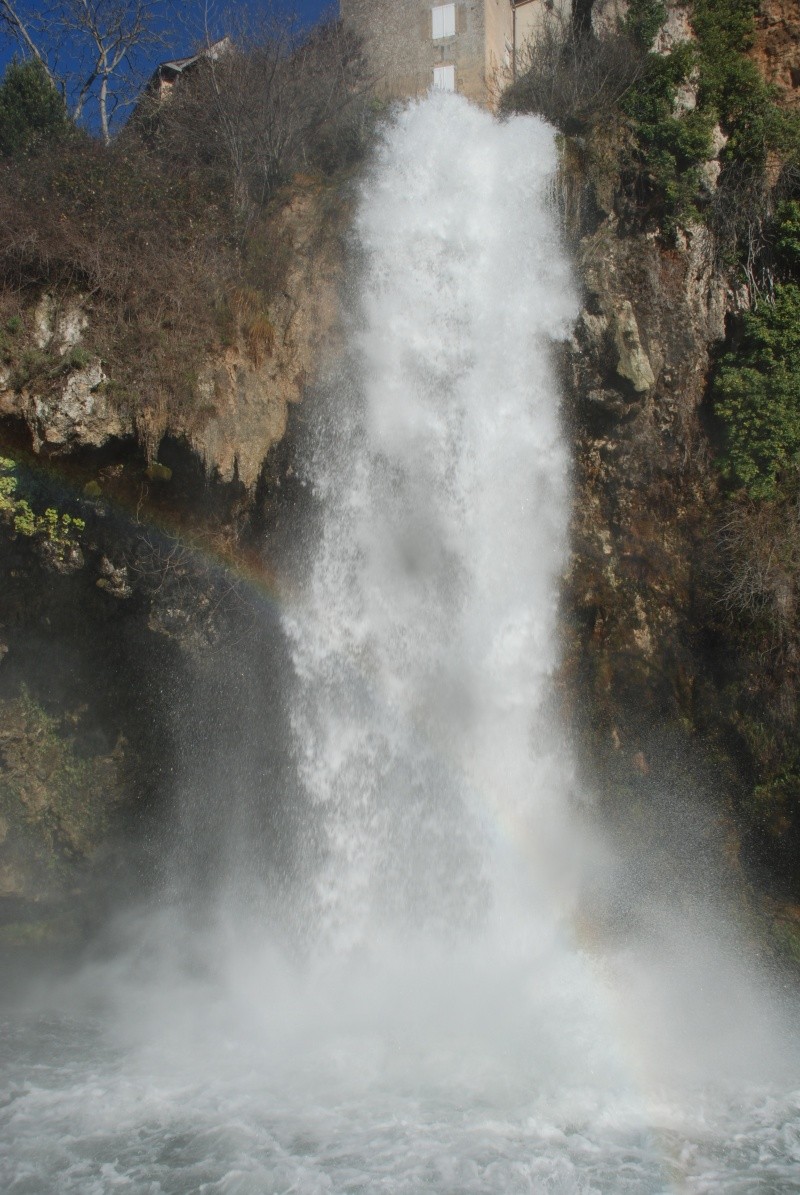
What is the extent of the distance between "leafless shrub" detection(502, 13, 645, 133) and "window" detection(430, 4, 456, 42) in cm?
595

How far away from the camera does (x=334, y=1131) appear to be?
8.66 m

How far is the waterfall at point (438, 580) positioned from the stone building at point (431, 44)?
8427 millimetres

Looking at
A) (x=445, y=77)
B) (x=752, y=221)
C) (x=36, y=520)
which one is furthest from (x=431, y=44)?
(x=36, y=520)

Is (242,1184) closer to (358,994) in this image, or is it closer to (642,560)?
(358,994)

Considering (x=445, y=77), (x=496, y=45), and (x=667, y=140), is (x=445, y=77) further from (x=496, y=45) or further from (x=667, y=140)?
(x=667, y=140)

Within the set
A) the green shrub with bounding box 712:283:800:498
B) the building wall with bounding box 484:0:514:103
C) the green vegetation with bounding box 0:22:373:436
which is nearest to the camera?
the green vegetation with bounding box 0:22:373:436

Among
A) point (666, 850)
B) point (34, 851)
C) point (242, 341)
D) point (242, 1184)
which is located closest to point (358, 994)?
point (242, 1184)

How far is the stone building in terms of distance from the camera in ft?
67.0

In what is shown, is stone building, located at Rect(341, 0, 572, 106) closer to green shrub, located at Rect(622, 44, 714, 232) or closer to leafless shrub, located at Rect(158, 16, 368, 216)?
leafless shrub, located at Rect(158, 16, 368, 216)

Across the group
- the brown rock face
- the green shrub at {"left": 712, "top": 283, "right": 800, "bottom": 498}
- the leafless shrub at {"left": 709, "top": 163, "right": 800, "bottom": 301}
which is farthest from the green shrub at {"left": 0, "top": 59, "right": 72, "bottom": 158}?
the green shrub at {"left": 712, "top": 283, "right": 800, "bottom": 498}

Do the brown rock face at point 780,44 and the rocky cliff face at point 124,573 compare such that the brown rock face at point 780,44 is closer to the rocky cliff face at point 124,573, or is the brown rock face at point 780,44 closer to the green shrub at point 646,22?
the green shrub at point 646,22

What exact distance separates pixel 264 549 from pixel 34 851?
603cm

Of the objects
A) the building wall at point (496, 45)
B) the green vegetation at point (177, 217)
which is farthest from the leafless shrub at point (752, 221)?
the building wall at point (496, 45)

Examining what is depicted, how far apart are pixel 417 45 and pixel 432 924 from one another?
19599 mm
